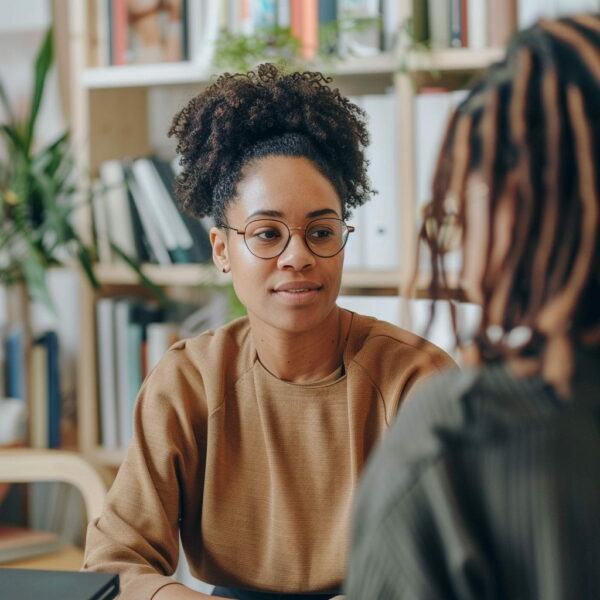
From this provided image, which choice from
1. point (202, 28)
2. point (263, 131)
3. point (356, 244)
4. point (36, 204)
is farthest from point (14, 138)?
point (263, 131)

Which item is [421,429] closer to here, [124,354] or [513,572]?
[513,572]

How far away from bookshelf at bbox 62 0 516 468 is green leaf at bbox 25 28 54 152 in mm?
56

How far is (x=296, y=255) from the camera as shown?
49.3 inches

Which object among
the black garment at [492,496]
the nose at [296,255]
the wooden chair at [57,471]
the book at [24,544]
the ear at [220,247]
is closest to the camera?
the black garment at [492,496]

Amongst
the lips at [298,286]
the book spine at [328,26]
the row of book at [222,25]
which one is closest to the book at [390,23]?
the row of book at [222,25]

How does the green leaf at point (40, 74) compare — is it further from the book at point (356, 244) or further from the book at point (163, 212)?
the book at point (356, 244)

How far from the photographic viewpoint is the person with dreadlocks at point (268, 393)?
1271 millimetres

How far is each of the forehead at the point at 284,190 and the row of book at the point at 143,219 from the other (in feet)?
2.52

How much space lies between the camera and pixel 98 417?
222cm

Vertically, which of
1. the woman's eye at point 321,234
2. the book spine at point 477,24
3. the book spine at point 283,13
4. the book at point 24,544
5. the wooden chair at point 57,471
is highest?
the book spine at point 283,13

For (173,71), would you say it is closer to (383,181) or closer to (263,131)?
(383,181)

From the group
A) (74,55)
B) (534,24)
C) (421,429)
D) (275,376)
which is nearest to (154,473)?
(275,376)

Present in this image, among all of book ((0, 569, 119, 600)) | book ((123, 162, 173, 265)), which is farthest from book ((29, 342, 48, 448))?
book ((0, 569, 119, 600))

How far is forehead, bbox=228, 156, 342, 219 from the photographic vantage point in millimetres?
1271
